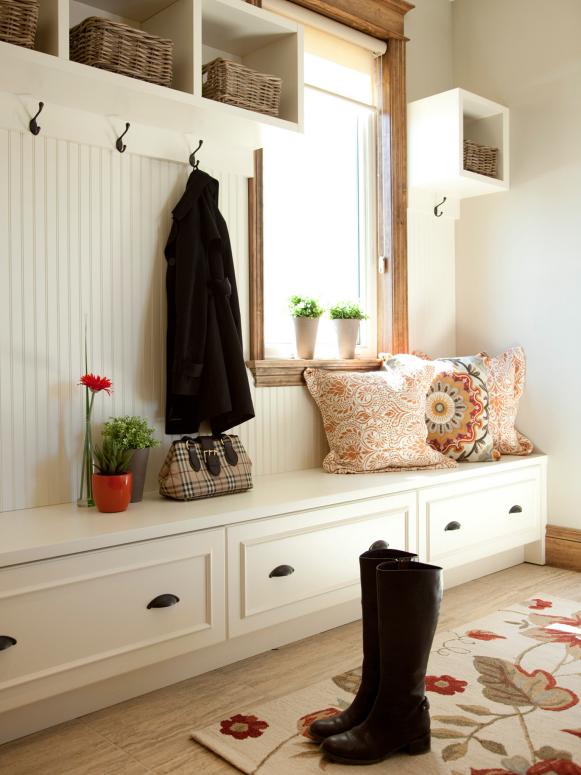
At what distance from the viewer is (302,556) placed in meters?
2.36

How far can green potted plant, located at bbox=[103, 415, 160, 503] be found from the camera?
224 cm

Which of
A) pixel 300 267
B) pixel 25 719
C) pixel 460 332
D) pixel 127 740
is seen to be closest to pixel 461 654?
pixel 127 740

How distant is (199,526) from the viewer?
82.3 inches

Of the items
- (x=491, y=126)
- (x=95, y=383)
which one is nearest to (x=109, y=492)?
(x=95, y=383)

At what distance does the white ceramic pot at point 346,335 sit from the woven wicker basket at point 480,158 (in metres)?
0.90

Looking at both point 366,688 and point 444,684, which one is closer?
point 366,688

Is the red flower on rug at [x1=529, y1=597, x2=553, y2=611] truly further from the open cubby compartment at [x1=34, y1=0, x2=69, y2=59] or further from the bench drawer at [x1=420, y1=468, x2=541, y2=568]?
the open cubby compartment at [x1=34, y1=0, x2=69, y2=59]

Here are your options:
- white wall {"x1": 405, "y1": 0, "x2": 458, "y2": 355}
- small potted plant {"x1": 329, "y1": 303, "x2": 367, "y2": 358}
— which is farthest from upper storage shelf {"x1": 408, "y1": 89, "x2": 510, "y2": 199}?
small potted plant {"x1": 329, "y1": 303, "x2": 367, "y2": 358}

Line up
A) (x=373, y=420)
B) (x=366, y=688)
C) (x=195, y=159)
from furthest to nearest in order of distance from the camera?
(x=373, y=420) < (x=195, y=159) < (x=366, y=688)

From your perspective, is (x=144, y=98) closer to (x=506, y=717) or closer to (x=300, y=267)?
(x=300, y=267)

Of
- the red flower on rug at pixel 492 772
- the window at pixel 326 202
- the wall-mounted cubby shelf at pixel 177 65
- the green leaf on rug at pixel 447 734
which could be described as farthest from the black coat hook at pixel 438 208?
the red flower on rug at pixel 492 772

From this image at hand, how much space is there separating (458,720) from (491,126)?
2.66 meters

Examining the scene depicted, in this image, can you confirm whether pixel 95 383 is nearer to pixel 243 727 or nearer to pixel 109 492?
pixel 109 492

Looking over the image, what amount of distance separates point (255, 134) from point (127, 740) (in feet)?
6.11
